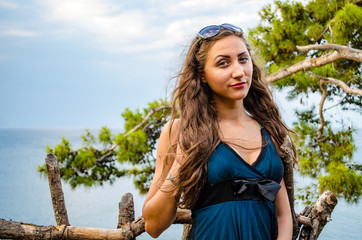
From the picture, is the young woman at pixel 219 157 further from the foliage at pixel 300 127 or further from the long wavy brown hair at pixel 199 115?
the foliage at pixel 300 127

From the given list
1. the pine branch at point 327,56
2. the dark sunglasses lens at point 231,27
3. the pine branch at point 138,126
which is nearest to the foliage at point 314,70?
the pine branch at point 327,56

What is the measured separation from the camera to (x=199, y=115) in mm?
1200

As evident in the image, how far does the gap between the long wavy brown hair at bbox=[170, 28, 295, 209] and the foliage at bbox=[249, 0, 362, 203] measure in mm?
2627

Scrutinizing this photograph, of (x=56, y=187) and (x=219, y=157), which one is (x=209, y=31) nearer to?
(x=219, y=157)

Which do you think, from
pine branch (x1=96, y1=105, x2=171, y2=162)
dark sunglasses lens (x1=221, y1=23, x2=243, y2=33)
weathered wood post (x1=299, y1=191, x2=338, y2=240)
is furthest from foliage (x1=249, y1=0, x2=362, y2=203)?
dark sunglasses lens (x1=221, y1=23, x2=243, y2=33)

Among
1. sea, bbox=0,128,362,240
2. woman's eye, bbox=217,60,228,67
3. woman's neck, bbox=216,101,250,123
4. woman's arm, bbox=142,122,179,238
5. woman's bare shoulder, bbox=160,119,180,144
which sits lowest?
sea, bbox=0,128,362,240

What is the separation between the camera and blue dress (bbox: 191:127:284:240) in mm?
1087

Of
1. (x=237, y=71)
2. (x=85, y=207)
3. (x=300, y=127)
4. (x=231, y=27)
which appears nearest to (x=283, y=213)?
(x=237, y=71)

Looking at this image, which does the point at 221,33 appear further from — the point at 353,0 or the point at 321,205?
the point at 353,0

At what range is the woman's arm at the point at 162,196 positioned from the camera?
1.12 m

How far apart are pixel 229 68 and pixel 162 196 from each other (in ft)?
1.34

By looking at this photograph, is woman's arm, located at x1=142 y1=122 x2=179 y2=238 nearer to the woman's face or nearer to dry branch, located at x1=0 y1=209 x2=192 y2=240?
the woman's face

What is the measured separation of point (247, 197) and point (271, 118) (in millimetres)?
347

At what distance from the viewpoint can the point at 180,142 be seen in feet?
3.78
